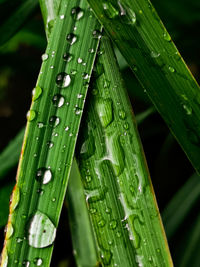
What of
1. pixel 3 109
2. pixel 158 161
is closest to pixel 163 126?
pixel 158 161

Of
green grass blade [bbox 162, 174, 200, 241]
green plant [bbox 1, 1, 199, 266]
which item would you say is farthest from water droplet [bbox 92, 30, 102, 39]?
green grass blade [bbox 162, 174, 200, 241]

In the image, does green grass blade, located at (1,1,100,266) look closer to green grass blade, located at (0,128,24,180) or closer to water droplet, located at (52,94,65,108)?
water droplet, located at (52,94,65,108)

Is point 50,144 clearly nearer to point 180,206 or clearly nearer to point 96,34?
point 96,34

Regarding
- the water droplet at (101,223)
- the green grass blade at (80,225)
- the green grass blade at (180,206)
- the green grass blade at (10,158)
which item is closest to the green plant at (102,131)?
the water droplet at (101,223)

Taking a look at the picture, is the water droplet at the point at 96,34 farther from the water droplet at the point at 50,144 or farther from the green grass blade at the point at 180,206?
the green grass blade at the point at 180,206

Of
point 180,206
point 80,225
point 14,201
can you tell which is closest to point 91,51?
point 14,201

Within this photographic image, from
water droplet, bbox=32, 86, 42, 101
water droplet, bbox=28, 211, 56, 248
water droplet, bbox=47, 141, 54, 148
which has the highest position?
water droplet, bbox=32, 86, 42, 101

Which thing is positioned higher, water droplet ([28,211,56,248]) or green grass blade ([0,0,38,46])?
green grass blade ([0,0,38,46])

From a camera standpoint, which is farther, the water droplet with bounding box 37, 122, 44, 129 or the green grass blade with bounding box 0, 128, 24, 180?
the green grass blade with bounding box 0, 128, 24, 180

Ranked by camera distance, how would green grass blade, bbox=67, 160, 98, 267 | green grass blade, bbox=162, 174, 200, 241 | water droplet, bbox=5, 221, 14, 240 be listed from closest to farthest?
water droplet, bbox=5, 221, 14, 240, green grass blade, bbox=67, 160, 98, 267, green grass blade, bbox=162, 174, 200, 241
